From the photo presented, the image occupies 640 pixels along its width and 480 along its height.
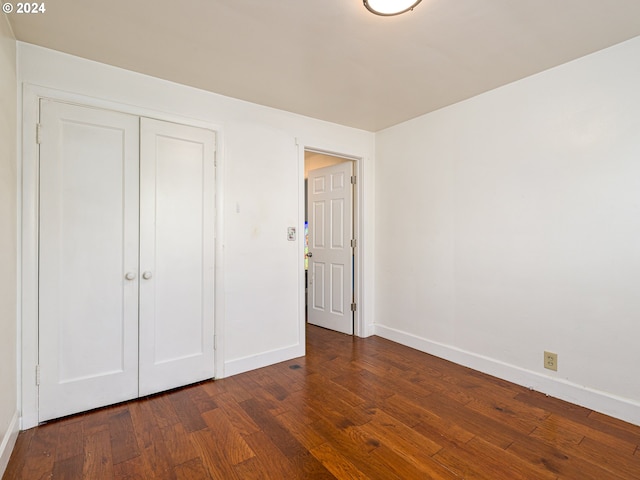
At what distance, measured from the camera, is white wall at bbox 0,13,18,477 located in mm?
1680

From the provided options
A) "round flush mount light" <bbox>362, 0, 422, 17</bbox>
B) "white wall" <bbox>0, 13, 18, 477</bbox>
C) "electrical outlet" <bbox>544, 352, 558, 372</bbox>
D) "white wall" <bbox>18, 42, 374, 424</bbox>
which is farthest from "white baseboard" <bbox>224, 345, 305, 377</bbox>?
"round flush mount light" <bbox>362, 0, 422, 17</bbox>

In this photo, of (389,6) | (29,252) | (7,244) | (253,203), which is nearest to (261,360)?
(253,203)

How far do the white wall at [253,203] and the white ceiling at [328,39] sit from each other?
0.17m

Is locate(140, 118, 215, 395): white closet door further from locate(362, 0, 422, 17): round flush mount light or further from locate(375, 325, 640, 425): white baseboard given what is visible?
locate(375, 325, 640, 425): white baseboard

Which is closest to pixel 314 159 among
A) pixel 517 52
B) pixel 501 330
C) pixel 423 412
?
pixel 517 52

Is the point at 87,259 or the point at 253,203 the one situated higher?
the point at 253,203

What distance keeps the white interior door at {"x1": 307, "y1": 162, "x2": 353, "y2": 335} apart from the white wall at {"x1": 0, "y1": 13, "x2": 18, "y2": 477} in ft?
9.73

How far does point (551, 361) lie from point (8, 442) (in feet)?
11.6

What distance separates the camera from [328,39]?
201 cm

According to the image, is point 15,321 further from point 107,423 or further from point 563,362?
point 563,362

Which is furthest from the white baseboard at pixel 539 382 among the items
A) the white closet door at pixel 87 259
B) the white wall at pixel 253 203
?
the white closet door at pixel 87 259

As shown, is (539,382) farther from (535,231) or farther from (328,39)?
(328,39)

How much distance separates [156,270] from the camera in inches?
97.0

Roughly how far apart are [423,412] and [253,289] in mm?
1703
